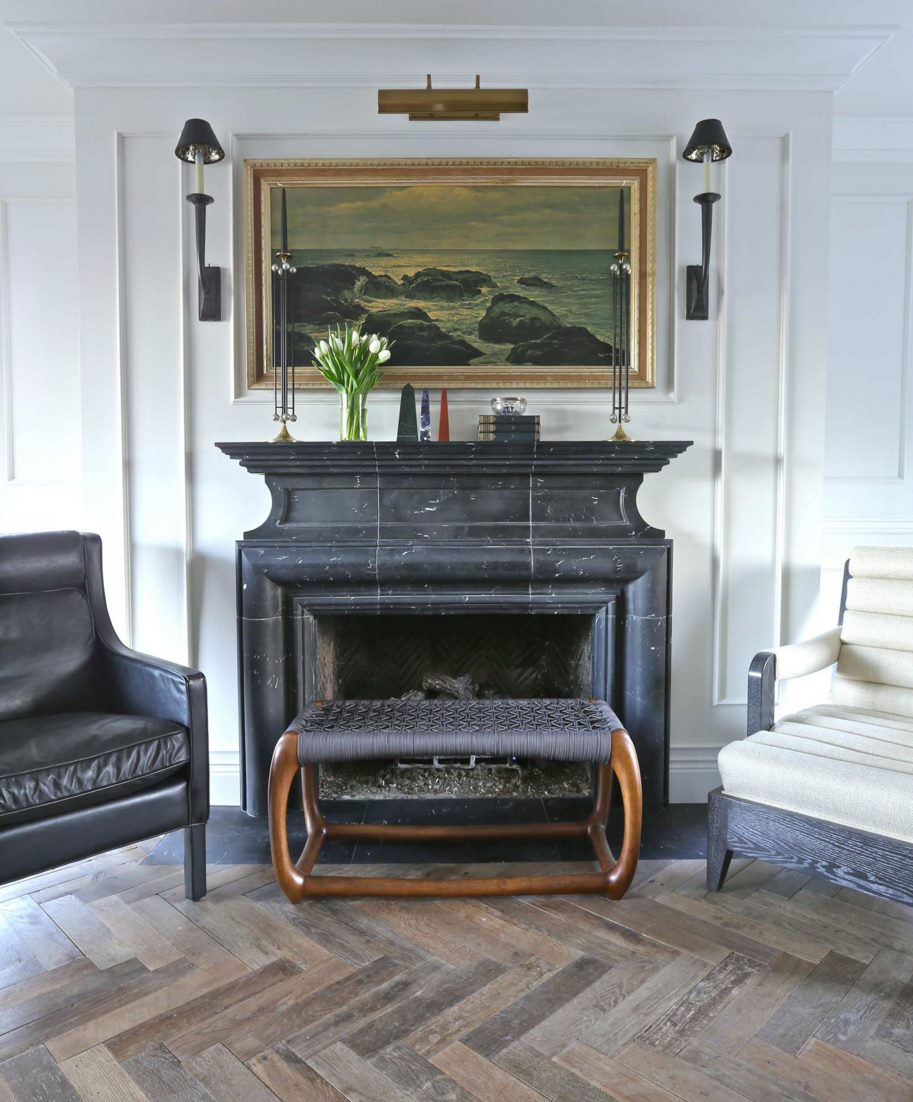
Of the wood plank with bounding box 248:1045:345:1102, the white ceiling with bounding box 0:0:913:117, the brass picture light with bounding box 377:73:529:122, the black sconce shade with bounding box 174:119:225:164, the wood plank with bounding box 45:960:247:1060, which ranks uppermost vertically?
the white ceiling with bounding box 0:0:913:117

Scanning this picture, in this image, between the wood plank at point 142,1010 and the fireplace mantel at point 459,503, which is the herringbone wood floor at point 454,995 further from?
the fireplace mantel at point 459,503

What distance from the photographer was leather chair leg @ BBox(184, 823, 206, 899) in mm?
2061

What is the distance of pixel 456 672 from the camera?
9.82 ft

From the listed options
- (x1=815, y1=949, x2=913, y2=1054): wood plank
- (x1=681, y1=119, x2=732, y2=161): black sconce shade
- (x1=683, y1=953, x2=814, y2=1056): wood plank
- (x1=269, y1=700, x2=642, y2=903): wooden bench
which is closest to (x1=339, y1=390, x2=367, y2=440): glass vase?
(x1=269, y1=700, x2=642, y2=903): wooden bench

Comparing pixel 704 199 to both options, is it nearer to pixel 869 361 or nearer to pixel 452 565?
pixel 869 361

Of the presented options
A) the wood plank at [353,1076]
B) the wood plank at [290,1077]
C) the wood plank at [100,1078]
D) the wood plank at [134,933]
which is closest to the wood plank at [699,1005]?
the wood plank at [353,1076]

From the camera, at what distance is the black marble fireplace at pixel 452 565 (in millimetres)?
2529

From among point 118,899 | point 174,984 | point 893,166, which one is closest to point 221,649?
point 118,899

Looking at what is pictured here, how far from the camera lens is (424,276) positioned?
8.91 ft

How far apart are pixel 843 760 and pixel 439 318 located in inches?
76.2

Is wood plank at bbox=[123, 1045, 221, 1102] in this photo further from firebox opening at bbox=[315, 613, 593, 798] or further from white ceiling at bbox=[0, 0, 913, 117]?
white ceiling at bbox=[0, 0, 913, 117]

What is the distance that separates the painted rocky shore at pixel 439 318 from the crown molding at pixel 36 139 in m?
1.43

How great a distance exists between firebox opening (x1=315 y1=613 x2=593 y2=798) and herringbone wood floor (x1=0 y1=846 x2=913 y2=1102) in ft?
2.46

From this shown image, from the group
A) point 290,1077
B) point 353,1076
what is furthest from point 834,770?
point 290,1077
